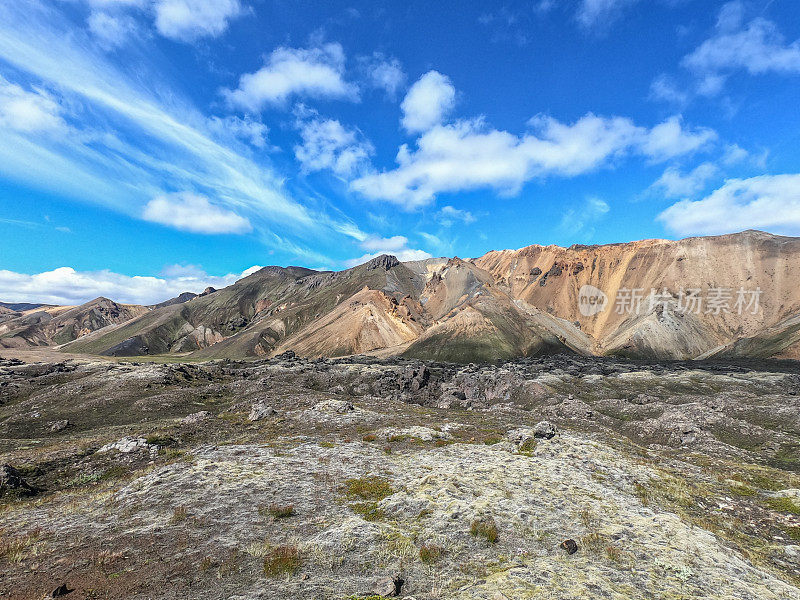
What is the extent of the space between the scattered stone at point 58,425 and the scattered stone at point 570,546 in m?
60.2

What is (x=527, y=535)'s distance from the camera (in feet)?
55.9

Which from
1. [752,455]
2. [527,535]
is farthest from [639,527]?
[752,455]

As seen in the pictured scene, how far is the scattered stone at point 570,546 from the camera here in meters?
15.6

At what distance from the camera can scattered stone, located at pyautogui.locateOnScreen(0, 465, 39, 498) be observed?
22.4 meters

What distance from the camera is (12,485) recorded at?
22.8 metres

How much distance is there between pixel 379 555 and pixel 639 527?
13.1 metres

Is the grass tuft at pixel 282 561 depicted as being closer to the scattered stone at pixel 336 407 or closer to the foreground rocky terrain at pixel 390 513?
the foreground rocky terrain at pixel 390 513

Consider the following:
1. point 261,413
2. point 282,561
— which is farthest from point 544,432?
point 261,413

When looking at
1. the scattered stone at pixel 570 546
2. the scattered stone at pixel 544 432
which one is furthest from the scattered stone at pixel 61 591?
the scattered stone at pixel 544 432

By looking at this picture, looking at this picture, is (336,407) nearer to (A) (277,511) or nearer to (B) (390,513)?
(A) (277,511)

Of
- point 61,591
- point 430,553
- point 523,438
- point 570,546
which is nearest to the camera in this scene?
point 61,591

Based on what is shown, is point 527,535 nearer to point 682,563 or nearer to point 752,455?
point 682,563

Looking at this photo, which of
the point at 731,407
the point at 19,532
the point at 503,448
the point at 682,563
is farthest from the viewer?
the point at 731,407

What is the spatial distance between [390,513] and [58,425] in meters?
53.2
